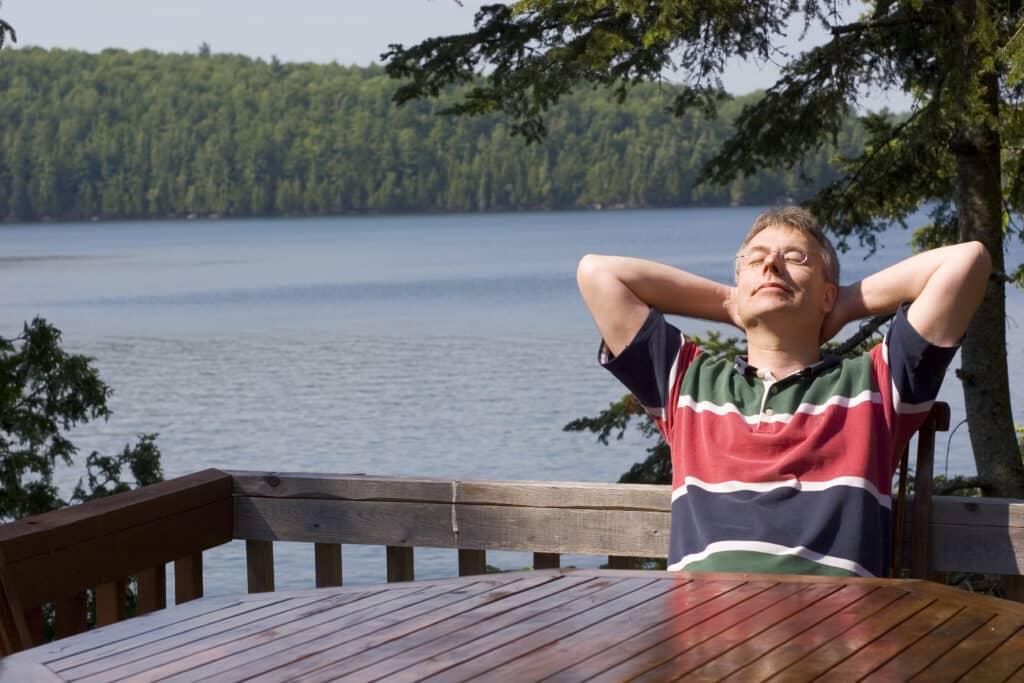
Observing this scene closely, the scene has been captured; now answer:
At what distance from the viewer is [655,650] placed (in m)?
2.01

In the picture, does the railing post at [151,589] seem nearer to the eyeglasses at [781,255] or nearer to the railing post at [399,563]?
the railing post at [399,563]

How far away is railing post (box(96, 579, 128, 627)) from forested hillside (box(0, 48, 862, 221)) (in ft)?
249

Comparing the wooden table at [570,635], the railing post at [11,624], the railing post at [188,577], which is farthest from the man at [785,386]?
the railing post at [11,624]

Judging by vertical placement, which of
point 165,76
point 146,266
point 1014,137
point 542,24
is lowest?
point 146,266

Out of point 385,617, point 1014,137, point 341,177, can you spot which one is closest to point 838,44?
point 1014,137

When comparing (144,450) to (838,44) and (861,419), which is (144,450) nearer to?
(838,44)

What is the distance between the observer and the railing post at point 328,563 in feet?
10.4

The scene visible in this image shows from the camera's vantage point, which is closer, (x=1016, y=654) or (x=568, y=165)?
(x=1016, y=654)

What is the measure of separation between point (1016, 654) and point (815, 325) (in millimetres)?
1034

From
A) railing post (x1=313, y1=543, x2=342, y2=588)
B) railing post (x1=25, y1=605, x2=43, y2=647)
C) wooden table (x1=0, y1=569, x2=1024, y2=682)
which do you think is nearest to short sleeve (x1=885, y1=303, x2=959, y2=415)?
wooden table (x1=0, y1=569, x2=1024, y2=682)

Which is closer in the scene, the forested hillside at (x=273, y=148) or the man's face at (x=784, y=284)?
the man's face at (x=784, y=284)

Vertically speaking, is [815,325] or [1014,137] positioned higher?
[1014,137]

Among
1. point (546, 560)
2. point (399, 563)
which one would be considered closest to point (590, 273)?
point (546, 560)

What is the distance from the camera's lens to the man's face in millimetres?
2844
